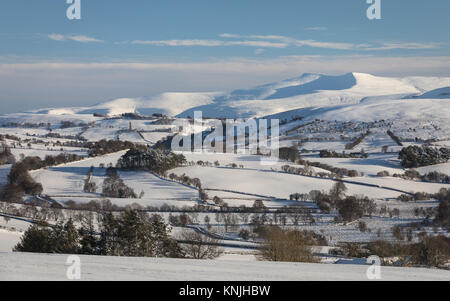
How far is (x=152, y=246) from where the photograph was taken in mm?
14898

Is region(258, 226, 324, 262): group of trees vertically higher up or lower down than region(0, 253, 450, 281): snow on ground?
lower down

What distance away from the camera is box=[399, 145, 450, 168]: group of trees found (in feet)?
190

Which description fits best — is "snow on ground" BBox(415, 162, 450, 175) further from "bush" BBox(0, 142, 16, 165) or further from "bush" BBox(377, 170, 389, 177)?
"bush" BBox(0, 142, 16, 165)

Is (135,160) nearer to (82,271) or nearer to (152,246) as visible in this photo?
(152,246)

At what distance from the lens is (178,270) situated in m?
8.86

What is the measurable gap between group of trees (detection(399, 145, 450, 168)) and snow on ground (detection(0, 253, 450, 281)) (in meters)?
51.0

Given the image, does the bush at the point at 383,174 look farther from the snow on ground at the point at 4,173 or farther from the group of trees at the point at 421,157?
the snow on ground at the point at 4,173

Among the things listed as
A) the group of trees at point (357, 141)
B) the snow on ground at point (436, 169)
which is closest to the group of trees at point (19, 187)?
the snow on ground at point (436, 169)

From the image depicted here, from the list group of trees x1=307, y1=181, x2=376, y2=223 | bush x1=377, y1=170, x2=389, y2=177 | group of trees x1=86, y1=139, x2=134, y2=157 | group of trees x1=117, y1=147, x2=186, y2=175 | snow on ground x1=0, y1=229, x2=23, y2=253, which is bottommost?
group of trees x1=307, y1=181, x2=376, y2=223

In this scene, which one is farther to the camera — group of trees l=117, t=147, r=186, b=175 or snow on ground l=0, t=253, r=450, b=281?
group of trees l=117, t=147, r=186, b=175

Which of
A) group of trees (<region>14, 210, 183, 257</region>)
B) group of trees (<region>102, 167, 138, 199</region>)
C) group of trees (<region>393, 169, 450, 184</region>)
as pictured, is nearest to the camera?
group of trees (<region>14, 210, 183, 257</region>)

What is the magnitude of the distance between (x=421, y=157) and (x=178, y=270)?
5546cm

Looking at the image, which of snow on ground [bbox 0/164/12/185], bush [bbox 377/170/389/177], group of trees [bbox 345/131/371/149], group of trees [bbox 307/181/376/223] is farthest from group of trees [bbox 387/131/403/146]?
snow on ground [bbox 0/164/12/185]

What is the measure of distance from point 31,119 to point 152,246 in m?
151
